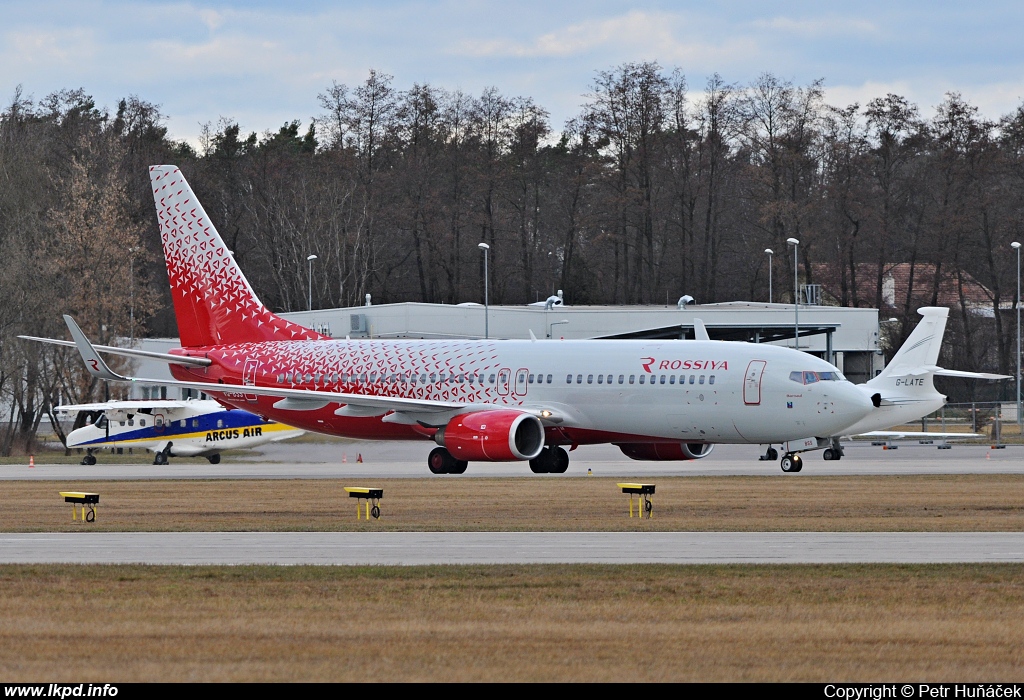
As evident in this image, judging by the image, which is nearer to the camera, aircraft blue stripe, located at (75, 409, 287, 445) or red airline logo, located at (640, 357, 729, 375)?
red airline logo, located at (640, 357, 729, 375)

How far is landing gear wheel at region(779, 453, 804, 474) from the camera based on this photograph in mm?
38531

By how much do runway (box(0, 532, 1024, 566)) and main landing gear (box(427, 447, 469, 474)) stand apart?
17.2 meters

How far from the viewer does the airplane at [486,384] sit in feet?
Answer: 122

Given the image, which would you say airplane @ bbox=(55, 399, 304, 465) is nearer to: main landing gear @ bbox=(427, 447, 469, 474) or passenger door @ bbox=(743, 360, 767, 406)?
main landing gear @ bbox=(427, 447, 469, 474)

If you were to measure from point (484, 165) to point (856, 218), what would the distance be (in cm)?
2362

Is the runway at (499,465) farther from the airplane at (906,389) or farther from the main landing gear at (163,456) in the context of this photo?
the airplane at (906,389)

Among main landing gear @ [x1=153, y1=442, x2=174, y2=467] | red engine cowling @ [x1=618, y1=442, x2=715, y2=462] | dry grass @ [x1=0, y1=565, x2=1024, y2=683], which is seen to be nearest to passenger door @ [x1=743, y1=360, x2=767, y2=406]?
red engine cowling @ [x1=618, y1=442, x2=715, y2=462]

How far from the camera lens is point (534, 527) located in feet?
75.3

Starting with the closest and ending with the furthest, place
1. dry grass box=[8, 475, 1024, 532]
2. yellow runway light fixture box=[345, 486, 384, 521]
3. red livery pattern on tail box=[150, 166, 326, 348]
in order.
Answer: dry grass box=[8, 475, 1024, 532] → yellow runway light fixture box=[345, 486, 384, 521] → red livery pattern on tail box=[150, 166, 326, 348]

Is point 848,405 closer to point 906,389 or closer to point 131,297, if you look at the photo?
point 906,389

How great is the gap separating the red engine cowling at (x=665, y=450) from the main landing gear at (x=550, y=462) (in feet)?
6.91

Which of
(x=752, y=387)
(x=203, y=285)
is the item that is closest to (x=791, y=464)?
(x=752, y=387)

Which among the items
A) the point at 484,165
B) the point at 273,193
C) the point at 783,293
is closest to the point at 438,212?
the point at 484,165

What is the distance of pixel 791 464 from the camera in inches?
1523
